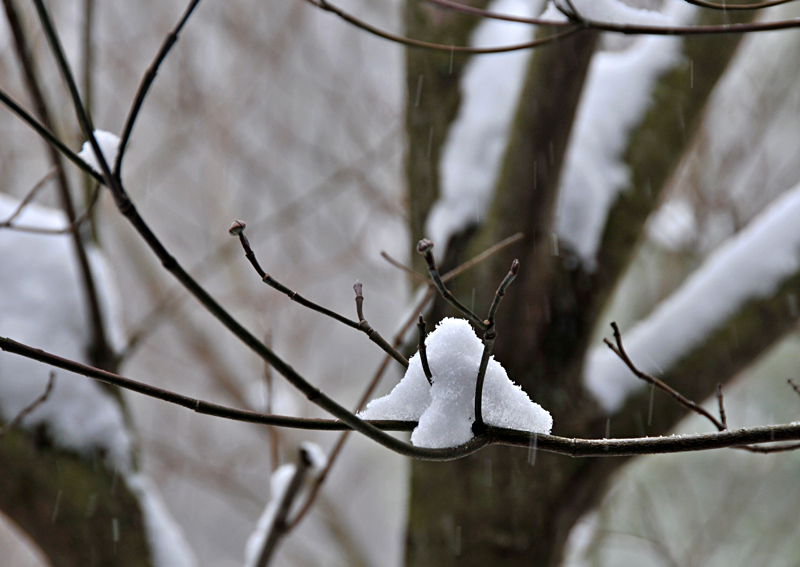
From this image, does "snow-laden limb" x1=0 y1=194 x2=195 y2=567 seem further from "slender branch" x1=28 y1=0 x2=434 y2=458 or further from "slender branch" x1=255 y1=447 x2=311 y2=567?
"slender branch" x1=28 y1=0 x2=434 y2=458

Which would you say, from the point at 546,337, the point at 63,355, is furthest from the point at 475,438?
the point at 63,355

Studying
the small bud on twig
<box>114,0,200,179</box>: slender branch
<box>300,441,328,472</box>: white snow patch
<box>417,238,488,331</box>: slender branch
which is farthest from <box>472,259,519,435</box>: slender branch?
<box>300,441,328,472</box>: white snow patch

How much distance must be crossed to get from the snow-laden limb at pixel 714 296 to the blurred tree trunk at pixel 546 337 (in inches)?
1.1

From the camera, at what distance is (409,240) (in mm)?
1618

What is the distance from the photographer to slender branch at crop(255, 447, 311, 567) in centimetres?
83

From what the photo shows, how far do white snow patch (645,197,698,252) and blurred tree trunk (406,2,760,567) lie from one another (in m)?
1.70

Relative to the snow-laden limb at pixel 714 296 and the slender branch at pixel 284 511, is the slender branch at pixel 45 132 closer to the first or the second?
the slender branch at pixel 284 511

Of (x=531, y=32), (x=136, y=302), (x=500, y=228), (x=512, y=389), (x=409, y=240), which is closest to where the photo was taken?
(x=512, y=389)

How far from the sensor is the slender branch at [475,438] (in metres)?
0.41

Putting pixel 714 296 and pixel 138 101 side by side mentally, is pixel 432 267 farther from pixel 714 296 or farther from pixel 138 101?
pixel 714 296

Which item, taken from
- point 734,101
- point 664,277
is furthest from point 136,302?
point 734,101

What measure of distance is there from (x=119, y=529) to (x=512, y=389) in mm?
1015

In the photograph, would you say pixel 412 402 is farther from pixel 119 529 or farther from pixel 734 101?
pixel 734 101

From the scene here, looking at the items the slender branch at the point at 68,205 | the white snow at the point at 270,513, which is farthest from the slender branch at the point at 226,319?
Result: the white snow at the point at 270,513
